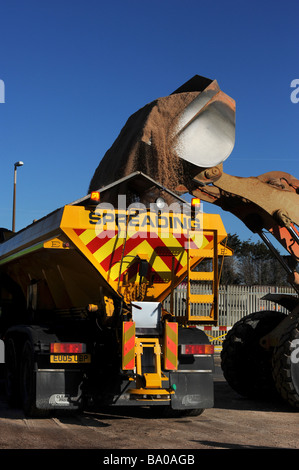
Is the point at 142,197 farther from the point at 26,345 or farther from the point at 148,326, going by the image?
the point at 26,345

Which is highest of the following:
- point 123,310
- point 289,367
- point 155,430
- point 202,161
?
point 202,161

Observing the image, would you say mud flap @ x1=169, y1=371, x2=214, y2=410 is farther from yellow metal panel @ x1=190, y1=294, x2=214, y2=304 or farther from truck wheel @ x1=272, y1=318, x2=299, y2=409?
truck wheel @ x1=272, y1=318, x2=299, y2=409

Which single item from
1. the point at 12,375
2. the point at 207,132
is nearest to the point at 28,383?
the point at 12,375

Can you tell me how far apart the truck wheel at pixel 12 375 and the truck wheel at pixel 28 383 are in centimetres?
41

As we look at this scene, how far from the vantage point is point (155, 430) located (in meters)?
7.50

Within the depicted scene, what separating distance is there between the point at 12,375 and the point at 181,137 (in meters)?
4.21

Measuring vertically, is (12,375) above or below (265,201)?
below

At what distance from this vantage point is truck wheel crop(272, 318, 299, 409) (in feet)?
28.2

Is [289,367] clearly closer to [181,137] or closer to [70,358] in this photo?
[70,358]

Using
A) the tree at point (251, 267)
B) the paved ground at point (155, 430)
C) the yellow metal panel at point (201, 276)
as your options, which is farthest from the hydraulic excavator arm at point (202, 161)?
the tree at point (251, 267)

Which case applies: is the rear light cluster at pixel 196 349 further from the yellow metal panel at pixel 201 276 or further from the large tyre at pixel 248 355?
the large tyre at pixel 248 355

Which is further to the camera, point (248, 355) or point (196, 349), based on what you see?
point (248, 355)

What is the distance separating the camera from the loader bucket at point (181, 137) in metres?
7.86

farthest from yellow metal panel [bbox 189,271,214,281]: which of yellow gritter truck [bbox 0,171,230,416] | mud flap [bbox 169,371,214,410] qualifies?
mud flap [bbox 169,371,214,410]
